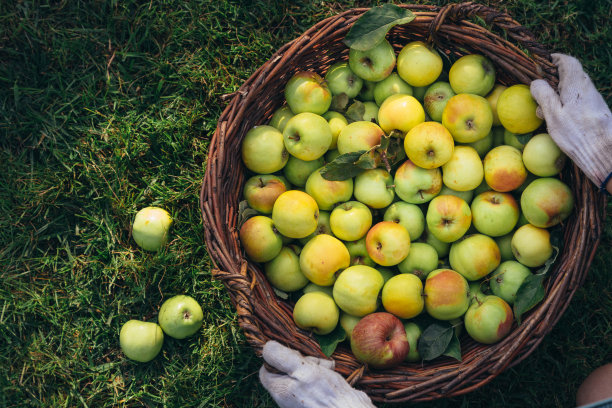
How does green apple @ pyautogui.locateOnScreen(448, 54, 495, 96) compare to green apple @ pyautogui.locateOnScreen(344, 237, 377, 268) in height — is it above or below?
above

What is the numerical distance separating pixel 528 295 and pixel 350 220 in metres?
0.90

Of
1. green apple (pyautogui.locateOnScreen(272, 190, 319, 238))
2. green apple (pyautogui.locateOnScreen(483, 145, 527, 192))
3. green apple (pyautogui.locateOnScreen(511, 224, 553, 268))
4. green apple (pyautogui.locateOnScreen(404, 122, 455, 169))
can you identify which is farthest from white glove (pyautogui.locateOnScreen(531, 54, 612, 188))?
green apple (pyautogui.locateOnScreen(272, 190, 319, 238))

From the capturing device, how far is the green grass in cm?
304

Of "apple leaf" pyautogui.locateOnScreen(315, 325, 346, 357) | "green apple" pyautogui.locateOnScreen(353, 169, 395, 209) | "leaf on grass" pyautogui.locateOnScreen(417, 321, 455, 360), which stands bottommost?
"apple leaf" pyautogui.locateOnScreen(315, 325, 346, 357)

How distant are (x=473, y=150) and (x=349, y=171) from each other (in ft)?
2.14

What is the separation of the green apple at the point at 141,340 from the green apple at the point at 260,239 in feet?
2.81

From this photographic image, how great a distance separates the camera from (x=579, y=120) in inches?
91.1

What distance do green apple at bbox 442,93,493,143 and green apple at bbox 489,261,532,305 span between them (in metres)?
0.67

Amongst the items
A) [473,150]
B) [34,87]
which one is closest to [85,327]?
[34,87]

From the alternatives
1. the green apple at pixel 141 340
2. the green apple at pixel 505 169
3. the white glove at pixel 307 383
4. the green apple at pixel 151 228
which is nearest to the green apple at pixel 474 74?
the green apple at pixel 505 169

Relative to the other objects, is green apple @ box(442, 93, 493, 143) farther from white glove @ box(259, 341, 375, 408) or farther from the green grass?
white glove @ box(259, 341, 375, 408)

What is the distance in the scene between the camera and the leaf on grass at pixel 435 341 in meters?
2.43

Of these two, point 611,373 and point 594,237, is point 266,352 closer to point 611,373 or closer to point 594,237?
point 594,237

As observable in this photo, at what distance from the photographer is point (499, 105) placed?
2.57 m
